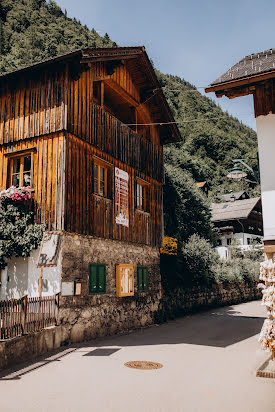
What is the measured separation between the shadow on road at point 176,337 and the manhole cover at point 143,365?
1280 mm

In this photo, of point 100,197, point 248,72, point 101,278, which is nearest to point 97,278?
point 101,278

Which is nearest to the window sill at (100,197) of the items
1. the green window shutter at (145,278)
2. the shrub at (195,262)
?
the green window shutter at (145,278)

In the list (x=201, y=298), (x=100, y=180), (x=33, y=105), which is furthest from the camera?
(x=201, y=298)

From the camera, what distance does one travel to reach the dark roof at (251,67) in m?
8.97

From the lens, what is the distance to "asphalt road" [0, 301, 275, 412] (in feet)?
21.2

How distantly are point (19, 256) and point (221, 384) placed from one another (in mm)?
7120

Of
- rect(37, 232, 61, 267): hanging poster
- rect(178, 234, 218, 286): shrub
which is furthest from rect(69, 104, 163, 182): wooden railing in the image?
rect(178, 234, 218, 286): shrub

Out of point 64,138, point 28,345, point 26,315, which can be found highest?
point 64,138

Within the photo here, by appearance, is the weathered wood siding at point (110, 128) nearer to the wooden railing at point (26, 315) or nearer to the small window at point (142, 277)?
the small window at point (142, 277)

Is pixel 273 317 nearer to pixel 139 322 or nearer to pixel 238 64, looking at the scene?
pixel 238 64

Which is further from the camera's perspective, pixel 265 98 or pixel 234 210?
pixel 234 210

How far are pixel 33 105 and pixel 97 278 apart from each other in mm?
5909

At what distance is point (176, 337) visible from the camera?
1366 centimetres

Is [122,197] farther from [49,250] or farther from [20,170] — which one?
[49,250]
